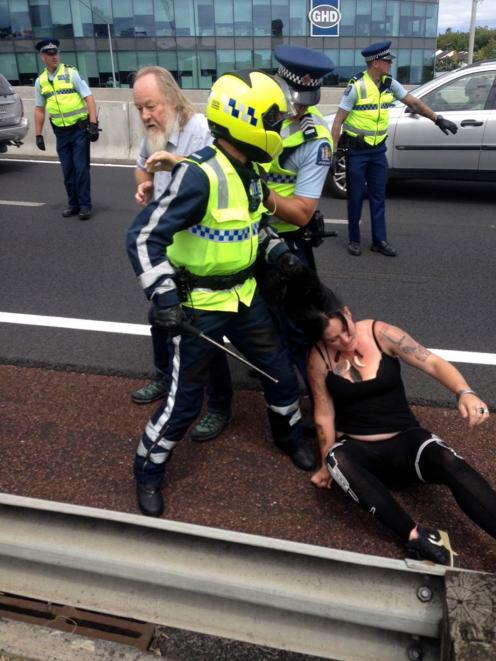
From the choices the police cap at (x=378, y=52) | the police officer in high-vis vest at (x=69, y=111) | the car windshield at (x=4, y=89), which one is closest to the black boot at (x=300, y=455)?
the police cap at (x=378, y=52)

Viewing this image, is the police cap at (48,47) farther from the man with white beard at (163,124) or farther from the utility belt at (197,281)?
the utility belt at (197,281)

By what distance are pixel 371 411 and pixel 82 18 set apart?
50.7 metres

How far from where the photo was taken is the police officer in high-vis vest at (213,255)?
2.58 m

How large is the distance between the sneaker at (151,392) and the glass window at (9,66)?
49431 mm

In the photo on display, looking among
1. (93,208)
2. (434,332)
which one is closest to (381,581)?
(434,332)

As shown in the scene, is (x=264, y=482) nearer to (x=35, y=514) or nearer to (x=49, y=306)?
(x=35, y=514)

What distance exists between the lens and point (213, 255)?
9.02 feet

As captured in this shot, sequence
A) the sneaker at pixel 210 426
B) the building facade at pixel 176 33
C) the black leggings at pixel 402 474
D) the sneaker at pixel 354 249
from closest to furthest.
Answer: the black leggings at pixel 402 474, the sneaker at pixel 210 426, the sneaker at pixel 354 249, the building facade at pixel 176 33

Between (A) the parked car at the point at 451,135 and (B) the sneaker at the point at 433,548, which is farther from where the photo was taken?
(A) the parked car at the point at 451,135

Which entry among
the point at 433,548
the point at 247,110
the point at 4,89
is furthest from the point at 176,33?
the point at 433,548

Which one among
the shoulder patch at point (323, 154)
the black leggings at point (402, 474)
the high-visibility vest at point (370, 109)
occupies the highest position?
the shoulder patch at point (323, 154)

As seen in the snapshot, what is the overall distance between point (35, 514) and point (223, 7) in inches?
Result: 2053

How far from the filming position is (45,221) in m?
7.95

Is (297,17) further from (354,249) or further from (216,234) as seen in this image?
(216,234)
